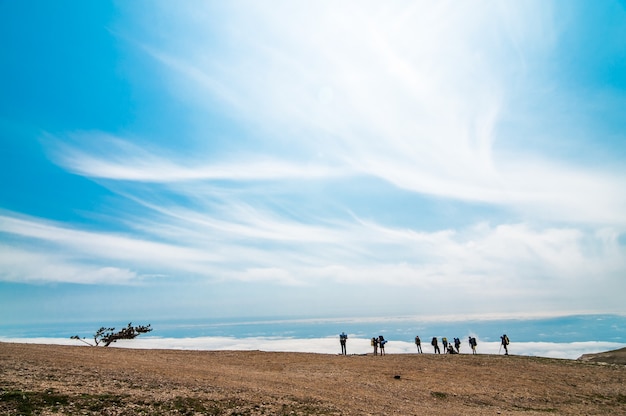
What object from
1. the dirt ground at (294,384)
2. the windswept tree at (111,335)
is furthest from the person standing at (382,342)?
the windswept tree at (111,335)

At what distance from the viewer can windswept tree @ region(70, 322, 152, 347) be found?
1812 inches

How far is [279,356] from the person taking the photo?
37.7 m

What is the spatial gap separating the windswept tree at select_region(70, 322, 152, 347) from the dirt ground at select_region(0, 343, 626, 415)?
14403 mm

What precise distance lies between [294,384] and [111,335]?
33.0 meters

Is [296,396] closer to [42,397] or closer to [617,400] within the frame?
[42,397]

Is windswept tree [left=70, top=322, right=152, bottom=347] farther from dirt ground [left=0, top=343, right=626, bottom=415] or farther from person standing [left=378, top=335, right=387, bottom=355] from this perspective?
person standing [left=378, top=335, right=387, bottom=355]

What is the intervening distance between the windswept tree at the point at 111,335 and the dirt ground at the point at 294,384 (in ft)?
47.3

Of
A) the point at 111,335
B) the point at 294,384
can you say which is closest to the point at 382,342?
the point at 294,384

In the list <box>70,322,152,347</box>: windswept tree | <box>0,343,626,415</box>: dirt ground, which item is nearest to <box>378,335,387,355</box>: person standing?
<box>0,343,626,415</box>: dirt ground

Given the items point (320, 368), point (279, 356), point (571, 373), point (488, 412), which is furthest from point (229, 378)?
point (571, 373)

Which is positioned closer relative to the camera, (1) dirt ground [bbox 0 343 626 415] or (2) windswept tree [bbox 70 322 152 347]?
(1) dirt ground [bbox 0 343 626 415]

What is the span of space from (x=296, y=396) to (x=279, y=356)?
16.9m

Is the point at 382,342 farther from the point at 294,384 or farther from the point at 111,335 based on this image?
Result: the point at 111,335

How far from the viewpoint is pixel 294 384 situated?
82.8 feet
